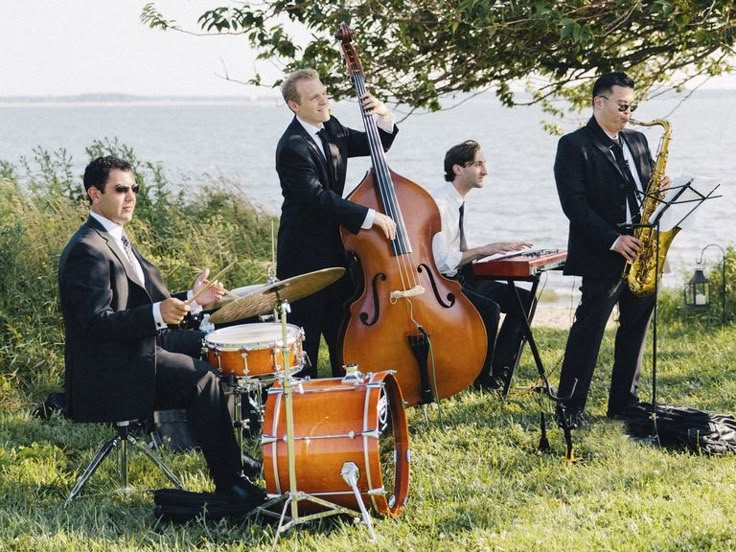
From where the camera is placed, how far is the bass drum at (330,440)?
369cm

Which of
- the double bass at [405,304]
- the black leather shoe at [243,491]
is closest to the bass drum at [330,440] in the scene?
the black leather shoe at [243,491]

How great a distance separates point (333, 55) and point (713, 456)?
3.46m

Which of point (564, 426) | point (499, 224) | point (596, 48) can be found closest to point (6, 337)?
point (564, 426)

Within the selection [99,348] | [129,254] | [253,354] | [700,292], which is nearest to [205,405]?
[253,354]

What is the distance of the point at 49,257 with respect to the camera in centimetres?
671

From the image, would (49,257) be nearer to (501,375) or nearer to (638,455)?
(501,375)

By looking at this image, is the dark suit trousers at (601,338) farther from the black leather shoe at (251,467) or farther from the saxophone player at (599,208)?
the black leather shoe at (251,467)

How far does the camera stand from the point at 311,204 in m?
4.88

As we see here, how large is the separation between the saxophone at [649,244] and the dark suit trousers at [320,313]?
149 centimetres

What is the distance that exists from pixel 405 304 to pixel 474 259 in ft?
2.46

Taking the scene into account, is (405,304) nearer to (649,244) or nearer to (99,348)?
(649,244)

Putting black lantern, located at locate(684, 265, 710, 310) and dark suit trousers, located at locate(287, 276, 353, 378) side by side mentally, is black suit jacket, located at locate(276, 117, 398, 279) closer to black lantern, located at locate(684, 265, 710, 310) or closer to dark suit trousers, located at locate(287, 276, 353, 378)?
dark suit trousers, located at locate(287, 276, 353, 378)

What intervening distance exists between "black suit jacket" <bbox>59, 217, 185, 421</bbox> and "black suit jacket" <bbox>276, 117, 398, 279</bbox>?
1.13 meters

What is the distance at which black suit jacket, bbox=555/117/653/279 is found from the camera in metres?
4.86
